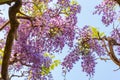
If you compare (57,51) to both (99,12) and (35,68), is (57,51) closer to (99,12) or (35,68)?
(35,68)

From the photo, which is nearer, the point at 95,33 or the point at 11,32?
the point at 11,32

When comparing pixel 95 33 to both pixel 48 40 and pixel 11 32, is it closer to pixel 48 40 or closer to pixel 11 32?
pixel 48 40

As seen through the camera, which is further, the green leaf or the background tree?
the green leaf

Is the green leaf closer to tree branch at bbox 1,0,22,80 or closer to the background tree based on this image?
the background tree

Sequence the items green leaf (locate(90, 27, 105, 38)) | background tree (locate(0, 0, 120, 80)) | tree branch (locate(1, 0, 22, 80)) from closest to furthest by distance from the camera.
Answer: tree branch (locate(1, 0, 22, 80)) < background tree (locate(0, 0, 120, 80)) < green leaf (locate(90, 27, 105, 38))

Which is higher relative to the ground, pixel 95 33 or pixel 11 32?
pixel 11 32

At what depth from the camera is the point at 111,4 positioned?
13.4 metres

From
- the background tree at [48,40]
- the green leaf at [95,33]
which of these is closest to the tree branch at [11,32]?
the background tree at [48,40]

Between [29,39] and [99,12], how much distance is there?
3843 millimetres

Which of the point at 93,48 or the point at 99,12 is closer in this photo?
the point at 93,48

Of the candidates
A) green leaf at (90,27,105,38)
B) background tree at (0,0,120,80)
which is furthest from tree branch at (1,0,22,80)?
green leaf at (90,27,105,38)

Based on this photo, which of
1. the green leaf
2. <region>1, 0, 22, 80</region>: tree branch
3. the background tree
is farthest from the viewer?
the green leaf

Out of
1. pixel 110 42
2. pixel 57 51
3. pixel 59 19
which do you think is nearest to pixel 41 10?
pixel 59 19

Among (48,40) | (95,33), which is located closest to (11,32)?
(48,40)
